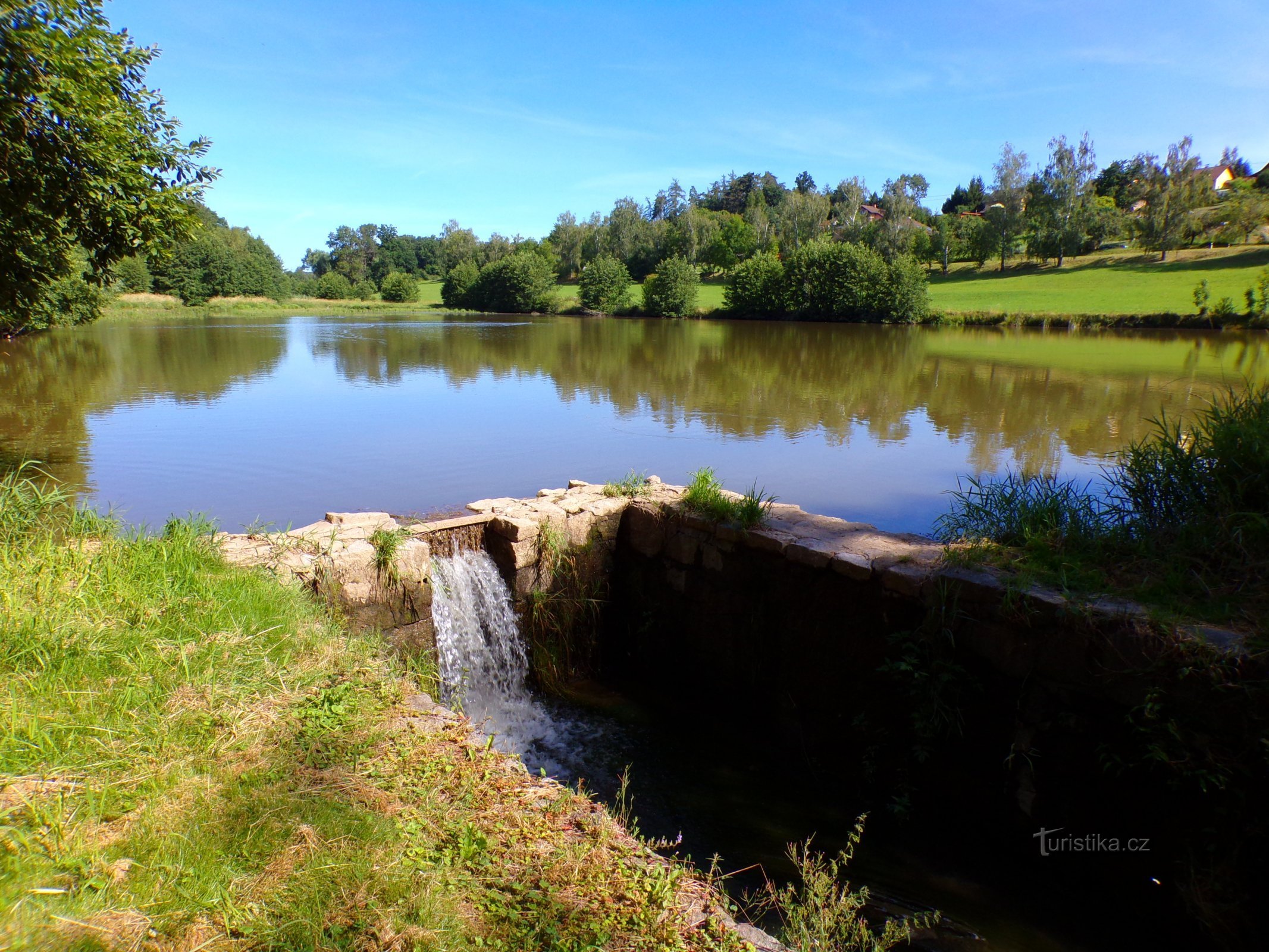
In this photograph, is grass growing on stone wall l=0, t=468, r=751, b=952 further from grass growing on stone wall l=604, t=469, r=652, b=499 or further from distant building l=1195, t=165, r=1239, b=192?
distant building l=1195, t=165, r=1239, b=192

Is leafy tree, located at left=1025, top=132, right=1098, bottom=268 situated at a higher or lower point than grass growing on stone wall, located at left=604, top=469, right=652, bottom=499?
higher

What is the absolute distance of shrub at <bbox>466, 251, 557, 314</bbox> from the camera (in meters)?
70.4

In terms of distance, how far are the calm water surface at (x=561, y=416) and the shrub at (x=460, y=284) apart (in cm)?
4958

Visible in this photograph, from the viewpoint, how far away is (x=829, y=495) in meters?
10.1

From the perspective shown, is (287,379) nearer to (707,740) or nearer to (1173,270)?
(707,740)

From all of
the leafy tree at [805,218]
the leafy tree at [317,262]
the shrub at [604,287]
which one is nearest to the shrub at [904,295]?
the leafy tree at [805,218]

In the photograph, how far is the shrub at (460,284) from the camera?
78.6m

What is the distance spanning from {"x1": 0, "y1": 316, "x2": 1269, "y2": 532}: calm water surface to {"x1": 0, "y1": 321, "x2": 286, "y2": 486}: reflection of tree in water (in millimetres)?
111

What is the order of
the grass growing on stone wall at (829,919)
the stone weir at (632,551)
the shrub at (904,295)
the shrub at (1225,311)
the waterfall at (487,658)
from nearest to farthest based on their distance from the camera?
the grass growing on stone wall at (829,919) → the stone weir at (632,551) → the waterfall at (487,658) → the shrub at (1225,311) → the shrub at (904,295)

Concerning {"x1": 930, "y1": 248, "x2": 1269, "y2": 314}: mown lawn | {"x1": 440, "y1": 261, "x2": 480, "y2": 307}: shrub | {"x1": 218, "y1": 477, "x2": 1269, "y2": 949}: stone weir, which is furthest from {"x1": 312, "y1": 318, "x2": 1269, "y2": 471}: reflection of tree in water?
{"x1": 440, "y1": 261, "x2": 480, "y2": 307}: shrub

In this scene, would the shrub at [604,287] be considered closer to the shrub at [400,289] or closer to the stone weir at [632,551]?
the shrub at [400,289]

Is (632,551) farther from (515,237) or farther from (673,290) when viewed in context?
(515,237)

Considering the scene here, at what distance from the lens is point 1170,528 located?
5234 millimetres

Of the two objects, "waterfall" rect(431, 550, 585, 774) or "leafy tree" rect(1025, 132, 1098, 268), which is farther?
"leafy tree" rect(1025, 132, 1098, 268)
